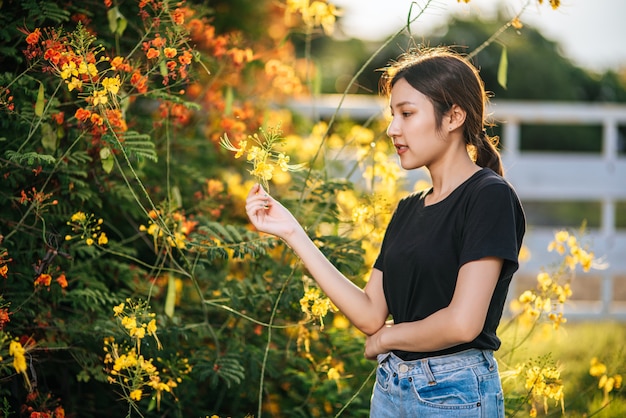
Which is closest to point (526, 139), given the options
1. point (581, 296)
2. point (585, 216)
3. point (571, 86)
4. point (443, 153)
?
point (571, 86)

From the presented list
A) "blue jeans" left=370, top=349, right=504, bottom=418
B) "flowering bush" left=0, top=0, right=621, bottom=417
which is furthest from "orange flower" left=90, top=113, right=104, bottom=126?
"blue jeans" left=370, top=349, right=504, bottom=418

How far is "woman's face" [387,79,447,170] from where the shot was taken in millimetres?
1870

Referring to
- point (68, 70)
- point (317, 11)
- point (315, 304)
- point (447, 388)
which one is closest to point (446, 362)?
point (447, 388)

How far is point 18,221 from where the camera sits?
245cm

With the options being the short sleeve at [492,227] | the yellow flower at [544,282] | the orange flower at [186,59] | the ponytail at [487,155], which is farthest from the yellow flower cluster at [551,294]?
the orange flower at [186,59]

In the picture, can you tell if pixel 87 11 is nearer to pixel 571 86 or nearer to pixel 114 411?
pixel 114 411

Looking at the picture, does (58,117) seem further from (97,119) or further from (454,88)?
(454,88)

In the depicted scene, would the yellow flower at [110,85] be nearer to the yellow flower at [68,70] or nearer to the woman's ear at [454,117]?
the yellow flower at [68,70]

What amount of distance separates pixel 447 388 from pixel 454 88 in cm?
71

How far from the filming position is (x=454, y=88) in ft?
6.15

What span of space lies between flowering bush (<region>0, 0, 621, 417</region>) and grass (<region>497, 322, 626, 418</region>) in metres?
0.23

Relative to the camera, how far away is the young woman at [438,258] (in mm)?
1681

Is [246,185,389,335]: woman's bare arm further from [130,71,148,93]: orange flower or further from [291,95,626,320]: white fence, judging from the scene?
[291,95,626,320]: white fence

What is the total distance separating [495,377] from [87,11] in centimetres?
175
